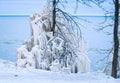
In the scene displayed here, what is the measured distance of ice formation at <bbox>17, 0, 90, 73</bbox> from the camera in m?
11.3

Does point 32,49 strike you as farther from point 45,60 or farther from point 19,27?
point 19,27

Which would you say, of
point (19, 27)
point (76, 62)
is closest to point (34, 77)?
point (76, 62)

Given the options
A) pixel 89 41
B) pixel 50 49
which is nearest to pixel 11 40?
pixel 89 41

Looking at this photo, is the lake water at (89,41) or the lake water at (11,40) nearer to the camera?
the lake water at (89,41)

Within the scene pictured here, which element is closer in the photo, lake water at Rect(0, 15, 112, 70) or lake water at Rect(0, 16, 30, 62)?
lake water at Rect(0, 15, 112, 70)

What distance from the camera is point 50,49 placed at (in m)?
11.5

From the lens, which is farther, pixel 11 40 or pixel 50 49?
pixel 11 40

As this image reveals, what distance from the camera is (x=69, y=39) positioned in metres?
12.2

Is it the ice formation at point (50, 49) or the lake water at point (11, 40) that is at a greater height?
the ice formation at point (50, 49)

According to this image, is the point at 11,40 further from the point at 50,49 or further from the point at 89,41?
the point at 50,49

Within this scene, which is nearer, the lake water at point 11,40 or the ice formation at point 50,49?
the ice formation at point 50,49

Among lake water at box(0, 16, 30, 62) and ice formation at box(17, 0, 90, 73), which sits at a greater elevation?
ice formation at box(17, 0, 90, 73)

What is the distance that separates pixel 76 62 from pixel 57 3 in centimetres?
235

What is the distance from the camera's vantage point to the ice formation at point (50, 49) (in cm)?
1134
